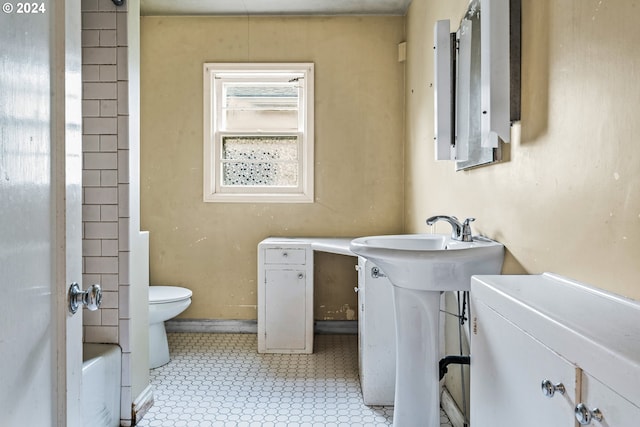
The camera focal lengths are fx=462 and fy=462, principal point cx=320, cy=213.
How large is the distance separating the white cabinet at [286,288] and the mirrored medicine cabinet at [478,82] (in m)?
1.28

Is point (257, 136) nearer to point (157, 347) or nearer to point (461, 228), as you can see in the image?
point (157, 347)

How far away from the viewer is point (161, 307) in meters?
2.74

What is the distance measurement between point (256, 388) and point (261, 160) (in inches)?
66.9

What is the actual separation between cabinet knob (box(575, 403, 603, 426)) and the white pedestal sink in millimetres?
811

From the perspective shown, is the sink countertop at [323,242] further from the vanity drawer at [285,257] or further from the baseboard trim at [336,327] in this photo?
the baseboard trim at [336,327]

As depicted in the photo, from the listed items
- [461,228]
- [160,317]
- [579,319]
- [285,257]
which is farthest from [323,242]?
[579,319]

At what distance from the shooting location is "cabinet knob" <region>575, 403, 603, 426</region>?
64cm

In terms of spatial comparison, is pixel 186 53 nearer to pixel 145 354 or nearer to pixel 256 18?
pixel 256 18

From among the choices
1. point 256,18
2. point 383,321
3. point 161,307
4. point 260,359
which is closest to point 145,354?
point 161,307

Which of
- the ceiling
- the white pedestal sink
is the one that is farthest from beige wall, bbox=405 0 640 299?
the ceiling

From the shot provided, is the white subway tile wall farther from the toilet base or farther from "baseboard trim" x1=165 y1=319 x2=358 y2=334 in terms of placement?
"baseboard trim" x1=165 y1=319 x2=358 y2=334

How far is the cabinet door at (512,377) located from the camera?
747mm

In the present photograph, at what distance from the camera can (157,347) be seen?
282 cm

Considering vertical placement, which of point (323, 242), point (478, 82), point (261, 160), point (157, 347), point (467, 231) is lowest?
point (157, 347)
